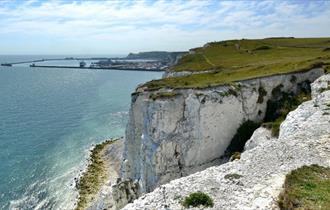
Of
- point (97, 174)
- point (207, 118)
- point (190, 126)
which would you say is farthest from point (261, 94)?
point (97, 174)

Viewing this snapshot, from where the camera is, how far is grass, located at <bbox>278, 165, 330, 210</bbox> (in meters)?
13.2

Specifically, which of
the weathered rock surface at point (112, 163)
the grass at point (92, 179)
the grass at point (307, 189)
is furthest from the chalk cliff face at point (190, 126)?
the grass at point (307, 189)

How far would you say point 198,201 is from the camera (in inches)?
549

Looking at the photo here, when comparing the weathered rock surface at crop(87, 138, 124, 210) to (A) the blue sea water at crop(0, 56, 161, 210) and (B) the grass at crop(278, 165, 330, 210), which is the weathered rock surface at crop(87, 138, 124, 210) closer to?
(A) the blue sea water at crop(0, 56, 161, 210)

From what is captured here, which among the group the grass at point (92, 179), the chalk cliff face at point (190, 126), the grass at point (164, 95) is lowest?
the grass at point (92, 179)

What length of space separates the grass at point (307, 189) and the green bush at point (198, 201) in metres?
2.55

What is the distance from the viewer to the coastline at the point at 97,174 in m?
40.0

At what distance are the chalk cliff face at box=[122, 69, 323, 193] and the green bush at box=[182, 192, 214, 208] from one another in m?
17.1

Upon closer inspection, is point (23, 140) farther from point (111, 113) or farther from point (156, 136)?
point (156, 136)

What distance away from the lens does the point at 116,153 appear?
5169 cm

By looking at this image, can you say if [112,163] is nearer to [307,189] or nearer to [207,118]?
[207,118]

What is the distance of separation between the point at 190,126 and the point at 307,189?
17.7 metres

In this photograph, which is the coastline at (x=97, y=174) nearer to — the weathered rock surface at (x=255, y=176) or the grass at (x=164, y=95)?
the grass at (x=164, y=95)

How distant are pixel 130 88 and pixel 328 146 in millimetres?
104986
